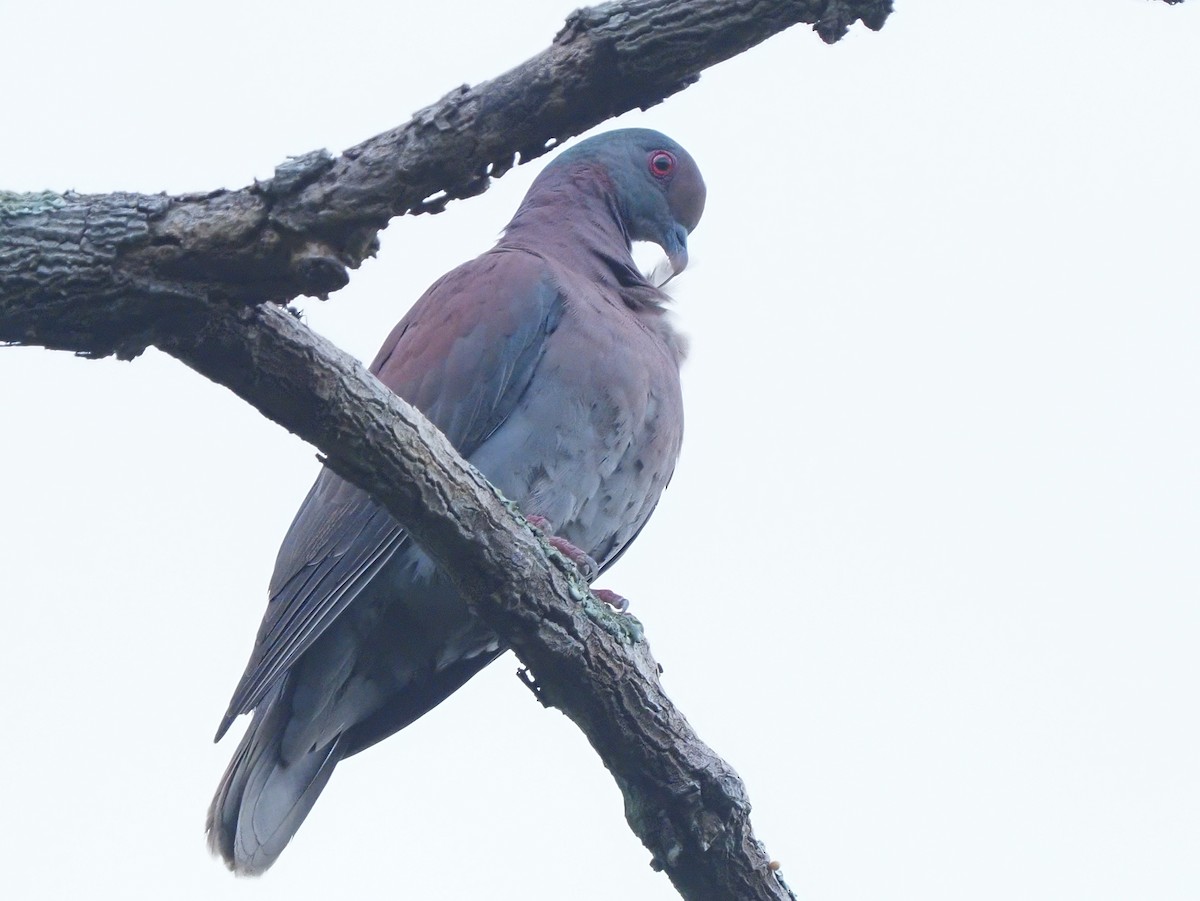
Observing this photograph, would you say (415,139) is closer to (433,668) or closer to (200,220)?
(200,220)

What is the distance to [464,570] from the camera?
3230mm

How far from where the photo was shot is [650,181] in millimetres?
5617

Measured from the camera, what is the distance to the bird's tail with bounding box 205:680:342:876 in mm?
4277

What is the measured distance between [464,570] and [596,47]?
1.24m

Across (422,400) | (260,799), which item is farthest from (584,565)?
(260,799)

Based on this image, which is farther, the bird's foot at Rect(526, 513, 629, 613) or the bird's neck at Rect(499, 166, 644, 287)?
the bird's neck at Rect(499, 166, 644, 287)

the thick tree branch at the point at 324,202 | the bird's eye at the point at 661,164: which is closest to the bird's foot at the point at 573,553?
the thick tree branch at the point at 324,202

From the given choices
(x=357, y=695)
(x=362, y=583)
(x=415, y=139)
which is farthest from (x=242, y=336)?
(x=357, y=695)

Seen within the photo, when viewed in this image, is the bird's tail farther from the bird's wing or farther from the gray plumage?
the bird's wing

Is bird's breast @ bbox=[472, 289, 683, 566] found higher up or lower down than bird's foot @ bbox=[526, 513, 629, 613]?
higher up

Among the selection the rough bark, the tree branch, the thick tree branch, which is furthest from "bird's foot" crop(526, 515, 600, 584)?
the thick tree branch

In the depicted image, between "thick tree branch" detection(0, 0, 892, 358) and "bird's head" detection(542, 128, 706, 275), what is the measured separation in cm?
277

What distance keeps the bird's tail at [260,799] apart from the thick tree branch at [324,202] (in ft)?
6.18

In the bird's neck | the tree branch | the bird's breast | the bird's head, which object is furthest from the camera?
the bird's head
